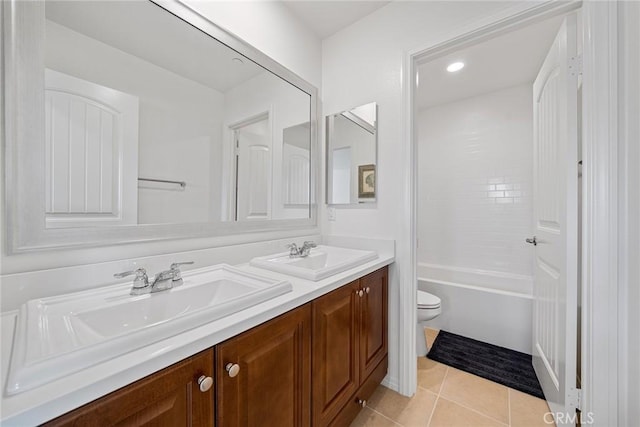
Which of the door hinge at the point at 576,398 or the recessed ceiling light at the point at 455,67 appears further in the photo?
the recessed ceiling light at the point at 455,67

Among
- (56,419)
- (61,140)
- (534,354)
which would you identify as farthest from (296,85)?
(534,354)

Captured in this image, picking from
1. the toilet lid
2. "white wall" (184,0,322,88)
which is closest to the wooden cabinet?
the toilet lid

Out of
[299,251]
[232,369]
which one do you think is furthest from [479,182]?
[232,369]

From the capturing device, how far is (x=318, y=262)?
5.27 feet

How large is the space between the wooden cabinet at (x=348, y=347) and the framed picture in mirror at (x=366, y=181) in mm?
530

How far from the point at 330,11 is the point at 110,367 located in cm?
213

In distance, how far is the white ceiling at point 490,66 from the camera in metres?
1.83

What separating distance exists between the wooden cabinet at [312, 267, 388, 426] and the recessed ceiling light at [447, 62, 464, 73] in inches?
76.6

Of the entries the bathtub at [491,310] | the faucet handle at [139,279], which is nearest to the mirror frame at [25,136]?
the faucet handle at [139,279]

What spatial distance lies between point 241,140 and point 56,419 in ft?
4.12

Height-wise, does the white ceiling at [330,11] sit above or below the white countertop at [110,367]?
above

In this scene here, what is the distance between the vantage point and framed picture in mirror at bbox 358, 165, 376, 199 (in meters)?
1.69

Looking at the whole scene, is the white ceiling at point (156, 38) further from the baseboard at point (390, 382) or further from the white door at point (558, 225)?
the baseboard at point (390, 382)

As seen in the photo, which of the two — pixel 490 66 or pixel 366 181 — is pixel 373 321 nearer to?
pixel 366 181
